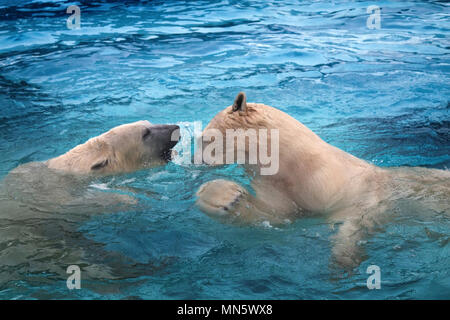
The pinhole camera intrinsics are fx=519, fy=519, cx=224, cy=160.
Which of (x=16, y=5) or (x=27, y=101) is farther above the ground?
(x=16, y=5)

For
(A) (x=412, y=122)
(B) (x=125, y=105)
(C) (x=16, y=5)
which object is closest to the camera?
(A) (x=412, y=122)

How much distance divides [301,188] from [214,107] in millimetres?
3928

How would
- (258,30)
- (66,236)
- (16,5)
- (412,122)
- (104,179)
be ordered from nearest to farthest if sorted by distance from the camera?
1. (66,236)
2. (104,179)
3. (412,122)
4. (258,30)
5. (16,5)

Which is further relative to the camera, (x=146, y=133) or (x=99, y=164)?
(x=146, y=133)

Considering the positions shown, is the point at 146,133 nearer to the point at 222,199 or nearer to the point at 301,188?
the point at 222,199

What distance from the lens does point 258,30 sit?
40.8 feet

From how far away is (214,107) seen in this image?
7.79m

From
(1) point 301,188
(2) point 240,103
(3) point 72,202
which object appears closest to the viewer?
(1) point 301,188

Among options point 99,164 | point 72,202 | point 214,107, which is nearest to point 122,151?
point 99,164

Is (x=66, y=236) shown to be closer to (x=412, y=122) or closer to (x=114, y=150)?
(x=114, y=150)

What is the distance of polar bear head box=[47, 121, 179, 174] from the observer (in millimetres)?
5070
